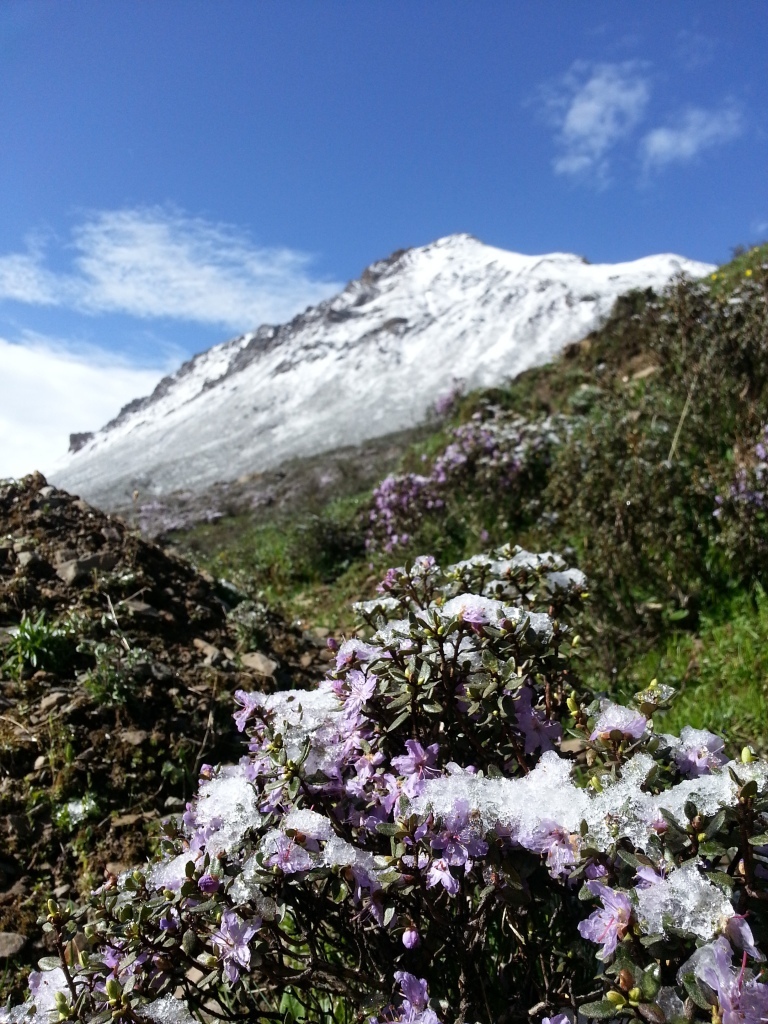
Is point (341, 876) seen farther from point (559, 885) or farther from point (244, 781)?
point (559, 885)

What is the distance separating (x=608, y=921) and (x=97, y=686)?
2790mm

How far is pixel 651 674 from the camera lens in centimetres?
377

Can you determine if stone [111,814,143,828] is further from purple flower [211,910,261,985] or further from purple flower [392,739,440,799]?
purple flower [392,739,440,799]

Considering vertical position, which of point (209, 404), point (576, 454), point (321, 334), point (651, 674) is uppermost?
point (321, 334)

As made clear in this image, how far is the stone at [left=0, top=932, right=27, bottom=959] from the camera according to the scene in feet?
7.50

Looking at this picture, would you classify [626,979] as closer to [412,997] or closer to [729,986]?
[729,986]

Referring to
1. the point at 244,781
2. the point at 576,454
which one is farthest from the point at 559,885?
the point at 576,454

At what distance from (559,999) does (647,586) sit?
3.43 meters

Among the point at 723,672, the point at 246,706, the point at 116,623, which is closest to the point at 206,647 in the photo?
the point at 116,623

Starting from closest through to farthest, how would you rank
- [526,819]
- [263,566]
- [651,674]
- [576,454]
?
[526,819] < [651,674] < [576,454] < [263,566]

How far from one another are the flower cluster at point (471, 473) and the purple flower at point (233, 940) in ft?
18.0

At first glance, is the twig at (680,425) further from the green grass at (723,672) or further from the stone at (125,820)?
the stone at (125,820)

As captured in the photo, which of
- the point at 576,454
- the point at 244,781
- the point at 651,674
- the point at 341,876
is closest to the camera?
the point at 341,876

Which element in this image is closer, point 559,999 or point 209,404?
point 559,999
